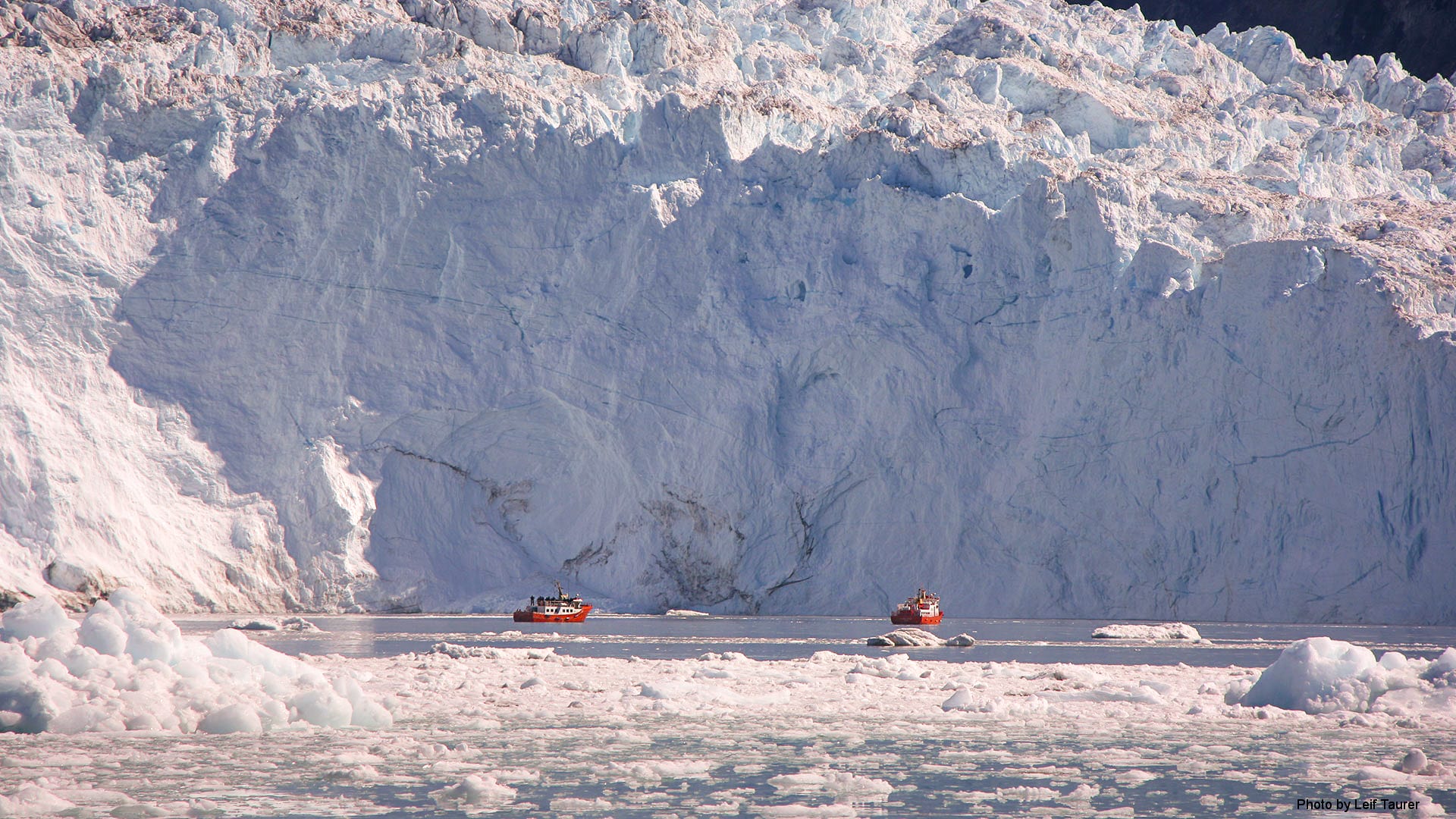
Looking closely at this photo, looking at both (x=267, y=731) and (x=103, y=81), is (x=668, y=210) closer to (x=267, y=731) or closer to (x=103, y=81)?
(x=103, y=81)

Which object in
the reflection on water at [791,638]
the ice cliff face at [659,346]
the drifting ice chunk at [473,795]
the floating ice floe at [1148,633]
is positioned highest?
the ice cliff face at [659,346]

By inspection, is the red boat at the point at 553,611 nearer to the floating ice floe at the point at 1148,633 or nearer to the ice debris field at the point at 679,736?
the floating ice floe at the point at 1148,633

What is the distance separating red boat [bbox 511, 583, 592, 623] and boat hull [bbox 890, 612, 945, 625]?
23.2 feet

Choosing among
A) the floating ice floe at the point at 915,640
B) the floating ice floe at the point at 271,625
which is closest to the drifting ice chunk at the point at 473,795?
the floating ice floe at the point at 915,640

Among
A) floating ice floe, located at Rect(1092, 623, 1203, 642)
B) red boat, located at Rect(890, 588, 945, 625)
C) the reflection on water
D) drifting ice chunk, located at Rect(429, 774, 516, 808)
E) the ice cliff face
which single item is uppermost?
the ice cliff face

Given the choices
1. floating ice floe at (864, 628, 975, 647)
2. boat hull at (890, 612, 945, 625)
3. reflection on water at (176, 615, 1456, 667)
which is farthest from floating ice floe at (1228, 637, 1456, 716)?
boat hull at (890, 612, 945, 625)

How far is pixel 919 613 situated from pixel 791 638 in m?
5.92

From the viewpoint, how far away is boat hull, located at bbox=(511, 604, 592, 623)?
Result: 3144 cm

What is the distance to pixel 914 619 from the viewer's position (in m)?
30.0

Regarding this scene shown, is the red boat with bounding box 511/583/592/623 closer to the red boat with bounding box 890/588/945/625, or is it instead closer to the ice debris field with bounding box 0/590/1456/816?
the red boat with bounding box 890/588/945/625

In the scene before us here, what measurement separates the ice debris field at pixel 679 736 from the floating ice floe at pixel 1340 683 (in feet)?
0.07

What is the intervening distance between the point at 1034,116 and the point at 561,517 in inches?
703

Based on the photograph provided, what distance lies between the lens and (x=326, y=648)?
21.4 m

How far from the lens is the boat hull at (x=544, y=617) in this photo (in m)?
31.4
